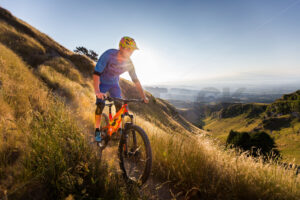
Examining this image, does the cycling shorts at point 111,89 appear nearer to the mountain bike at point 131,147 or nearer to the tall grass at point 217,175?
the mountain bike at point 131,147

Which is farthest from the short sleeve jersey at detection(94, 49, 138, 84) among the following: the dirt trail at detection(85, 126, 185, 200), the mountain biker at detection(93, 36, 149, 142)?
the dirt trail at detection(85, 126, 185, 200)

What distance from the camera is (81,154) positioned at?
2.47 m

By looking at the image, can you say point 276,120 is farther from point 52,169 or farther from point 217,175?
point 52,169

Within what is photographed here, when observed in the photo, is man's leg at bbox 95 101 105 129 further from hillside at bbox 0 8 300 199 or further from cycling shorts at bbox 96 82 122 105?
hillside at bbox 0 8 300 199

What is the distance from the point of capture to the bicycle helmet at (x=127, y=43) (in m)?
3.62

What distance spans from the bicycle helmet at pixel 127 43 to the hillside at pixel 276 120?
61406mm

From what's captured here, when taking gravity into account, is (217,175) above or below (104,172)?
below

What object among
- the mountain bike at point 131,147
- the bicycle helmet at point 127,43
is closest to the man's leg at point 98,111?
the mountain bike at point 131,147

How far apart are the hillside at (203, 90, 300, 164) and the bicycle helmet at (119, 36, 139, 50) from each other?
61.4 metres

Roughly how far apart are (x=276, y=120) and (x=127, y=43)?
5849 inches

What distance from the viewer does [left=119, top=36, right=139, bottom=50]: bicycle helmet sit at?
362cm

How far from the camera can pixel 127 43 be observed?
362 centimetres

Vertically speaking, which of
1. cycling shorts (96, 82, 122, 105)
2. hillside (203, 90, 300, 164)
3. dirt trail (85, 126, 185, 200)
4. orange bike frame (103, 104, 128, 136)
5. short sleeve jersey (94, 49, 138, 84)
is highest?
short sleeve jersey (94, 49, 138, 84)

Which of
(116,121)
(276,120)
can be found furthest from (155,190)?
(276,120)
